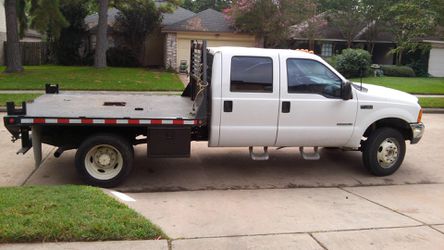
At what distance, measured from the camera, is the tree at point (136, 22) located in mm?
32250

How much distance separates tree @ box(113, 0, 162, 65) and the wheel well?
2602 cm

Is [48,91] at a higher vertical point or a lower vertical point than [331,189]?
higher

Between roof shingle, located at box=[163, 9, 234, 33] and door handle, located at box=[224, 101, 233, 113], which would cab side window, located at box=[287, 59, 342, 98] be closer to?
door handle, located at box=[224, 101, 233, 113]

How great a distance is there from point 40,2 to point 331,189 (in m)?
20.9

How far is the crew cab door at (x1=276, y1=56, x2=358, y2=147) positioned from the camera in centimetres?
739

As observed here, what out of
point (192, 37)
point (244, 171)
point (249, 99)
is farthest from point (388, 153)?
point (192, 37)

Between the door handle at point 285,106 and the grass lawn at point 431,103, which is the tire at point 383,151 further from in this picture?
the grass lawn at point 431,103

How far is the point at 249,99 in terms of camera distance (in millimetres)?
7223

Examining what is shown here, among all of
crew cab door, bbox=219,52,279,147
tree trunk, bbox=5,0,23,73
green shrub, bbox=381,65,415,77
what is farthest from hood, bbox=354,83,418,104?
green shrub, bbox=381,65,415,77

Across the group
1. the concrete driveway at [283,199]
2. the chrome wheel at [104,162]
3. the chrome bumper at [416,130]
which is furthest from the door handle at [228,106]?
the chrome bumper at [416,130]

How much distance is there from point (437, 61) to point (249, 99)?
108 ft

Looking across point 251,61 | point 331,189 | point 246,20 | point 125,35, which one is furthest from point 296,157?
point 125,35

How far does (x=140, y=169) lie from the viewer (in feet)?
26.5

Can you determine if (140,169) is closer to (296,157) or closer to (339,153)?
(296,157)
